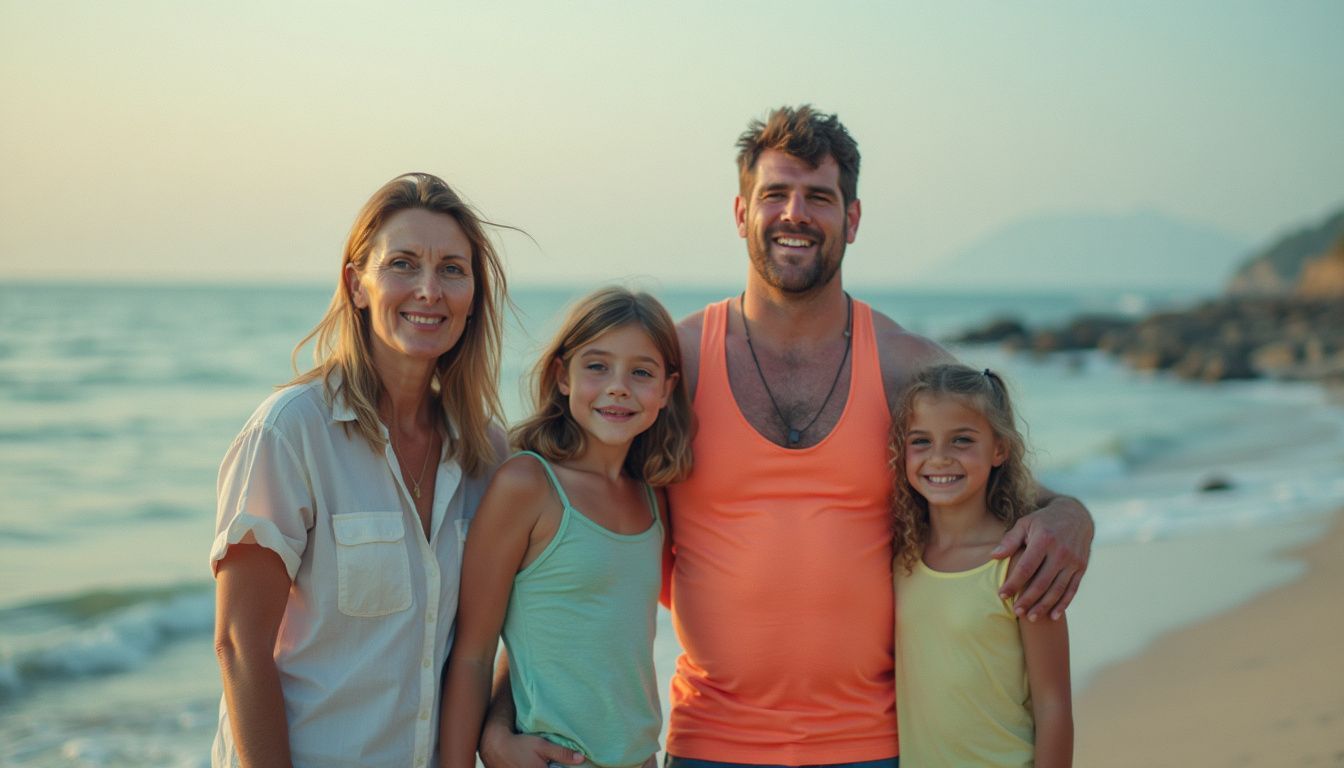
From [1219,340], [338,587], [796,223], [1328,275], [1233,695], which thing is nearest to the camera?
[338,587]

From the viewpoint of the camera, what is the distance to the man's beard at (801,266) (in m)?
3.69

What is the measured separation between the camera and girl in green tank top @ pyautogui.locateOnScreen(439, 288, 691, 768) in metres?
3.03

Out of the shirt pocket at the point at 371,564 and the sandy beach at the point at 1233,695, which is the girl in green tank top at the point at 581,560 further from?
the sandy beach at the point at 1233,695

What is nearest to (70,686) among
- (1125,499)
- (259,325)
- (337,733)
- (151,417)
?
(337,733)

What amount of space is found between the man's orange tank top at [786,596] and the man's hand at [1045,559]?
43cm

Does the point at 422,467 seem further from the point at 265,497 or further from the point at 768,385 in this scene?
the point at 768,385

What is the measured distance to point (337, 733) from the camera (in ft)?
9.09

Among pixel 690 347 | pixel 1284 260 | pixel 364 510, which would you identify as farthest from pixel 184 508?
pixel 1284 260

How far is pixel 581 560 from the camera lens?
10.2ft

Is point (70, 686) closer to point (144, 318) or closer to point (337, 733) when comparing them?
point (337, 733)

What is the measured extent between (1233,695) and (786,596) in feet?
12.6

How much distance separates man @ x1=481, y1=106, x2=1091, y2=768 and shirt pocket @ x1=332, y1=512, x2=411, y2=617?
103 centimetres

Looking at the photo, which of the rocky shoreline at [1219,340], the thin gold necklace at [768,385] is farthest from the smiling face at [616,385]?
the rocky shoreline at [1219,340]

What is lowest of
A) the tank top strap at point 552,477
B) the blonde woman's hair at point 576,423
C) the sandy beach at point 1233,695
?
the sandy beach at point 1233,695
